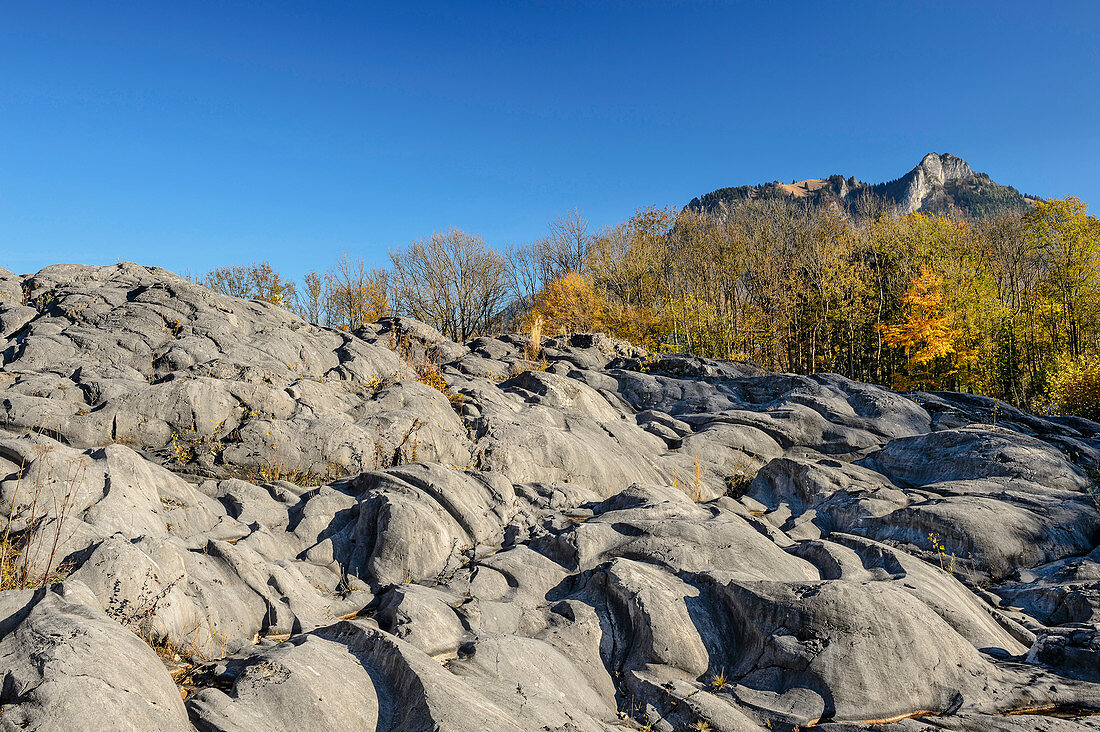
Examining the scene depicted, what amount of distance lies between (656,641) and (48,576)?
628cm

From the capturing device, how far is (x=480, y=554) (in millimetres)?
8594

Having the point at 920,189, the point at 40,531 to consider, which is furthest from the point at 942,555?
the point at 920,189

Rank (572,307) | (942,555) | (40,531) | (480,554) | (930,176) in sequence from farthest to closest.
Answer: (930,176) → (572,307) → (942,555) → (480,554) → (40,531)

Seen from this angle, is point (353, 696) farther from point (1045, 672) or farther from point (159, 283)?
point (159, 283)

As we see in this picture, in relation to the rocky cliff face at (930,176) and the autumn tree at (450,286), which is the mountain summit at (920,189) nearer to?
the rocky cliff face at (930,176)

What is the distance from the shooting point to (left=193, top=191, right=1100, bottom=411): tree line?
31.1m

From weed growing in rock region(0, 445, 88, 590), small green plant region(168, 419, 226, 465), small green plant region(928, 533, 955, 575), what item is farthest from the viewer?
small green plant region(168, 419, 226, 465)

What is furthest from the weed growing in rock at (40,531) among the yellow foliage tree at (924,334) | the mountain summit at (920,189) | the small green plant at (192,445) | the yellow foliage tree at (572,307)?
the mountain summit at (920,189)

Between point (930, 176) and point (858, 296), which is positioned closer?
point (858, 296)

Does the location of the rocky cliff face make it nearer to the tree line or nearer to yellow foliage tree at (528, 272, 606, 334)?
the tree line

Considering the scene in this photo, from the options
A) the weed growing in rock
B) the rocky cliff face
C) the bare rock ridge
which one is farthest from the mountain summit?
the weed growing in rock

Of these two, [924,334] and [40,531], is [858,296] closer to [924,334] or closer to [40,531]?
[924,334]

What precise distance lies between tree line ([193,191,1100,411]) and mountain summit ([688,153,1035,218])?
9284 centimetres

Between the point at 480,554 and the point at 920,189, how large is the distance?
177397 mm
